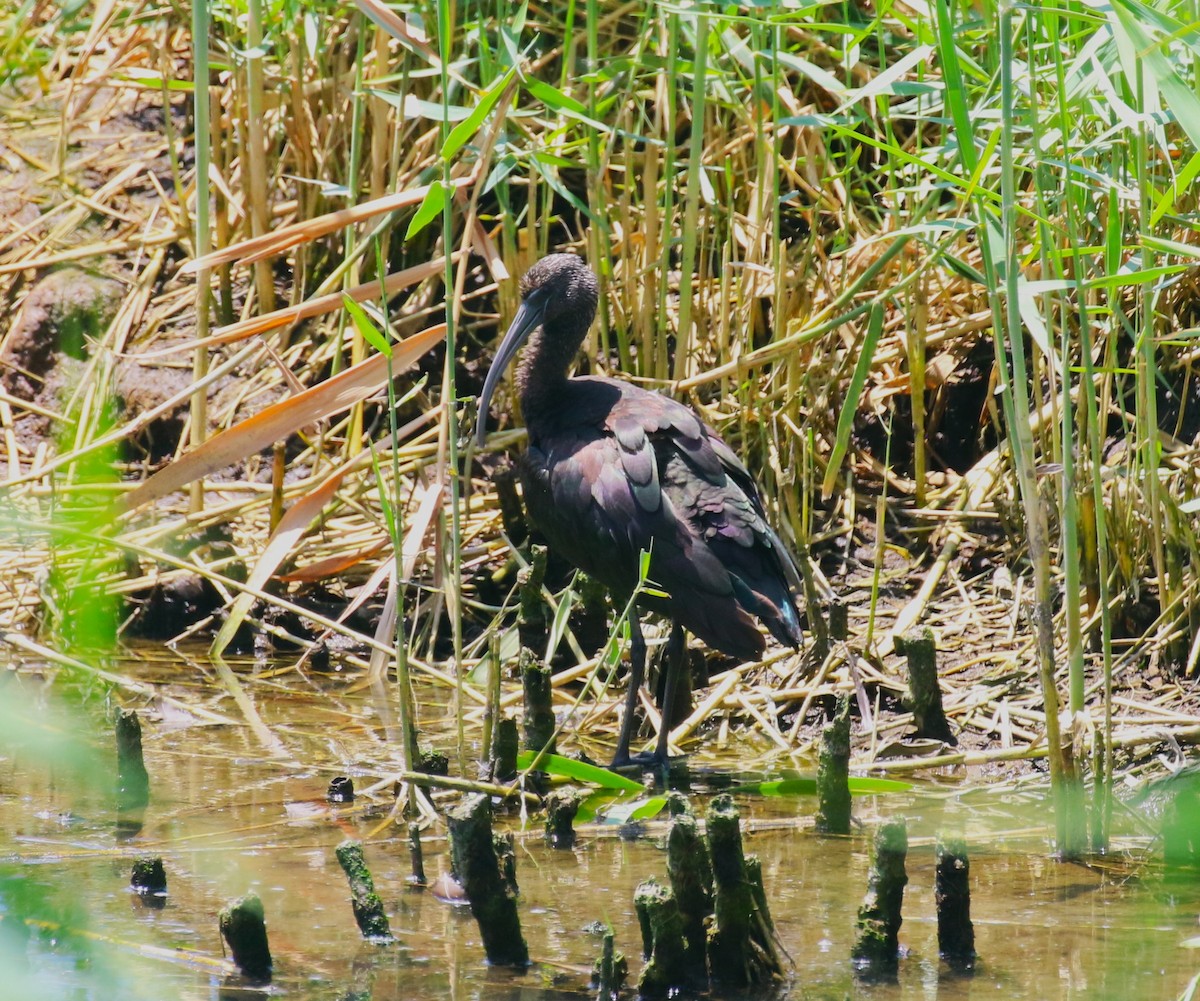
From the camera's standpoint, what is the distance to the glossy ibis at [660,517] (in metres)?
4.00

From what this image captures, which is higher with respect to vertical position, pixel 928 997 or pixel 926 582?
pixel 926 582

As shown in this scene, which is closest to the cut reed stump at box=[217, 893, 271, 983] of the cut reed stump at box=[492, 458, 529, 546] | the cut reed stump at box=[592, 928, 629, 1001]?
the cut reed stump at box=[592, 928, 629, 1001]

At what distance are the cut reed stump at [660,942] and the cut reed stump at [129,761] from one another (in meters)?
1.53

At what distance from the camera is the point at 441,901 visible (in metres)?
3.12

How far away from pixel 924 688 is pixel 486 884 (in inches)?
71.1

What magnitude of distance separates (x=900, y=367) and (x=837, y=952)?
3086mm

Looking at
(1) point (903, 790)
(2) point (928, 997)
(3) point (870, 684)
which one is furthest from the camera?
(3) point (870, 684)

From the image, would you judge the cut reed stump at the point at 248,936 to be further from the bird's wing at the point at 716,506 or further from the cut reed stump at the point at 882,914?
the bird's wing at the point at 716,506

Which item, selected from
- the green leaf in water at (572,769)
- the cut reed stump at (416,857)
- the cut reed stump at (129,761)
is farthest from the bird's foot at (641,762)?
the cut reed stump at (129,761)

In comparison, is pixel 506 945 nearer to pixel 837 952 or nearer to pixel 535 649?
pixel 837 952

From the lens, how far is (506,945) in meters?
2.78

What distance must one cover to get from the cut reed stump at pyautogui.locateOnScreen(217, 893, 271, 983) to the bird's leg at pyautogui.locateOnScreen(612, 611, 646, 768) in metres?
1.61

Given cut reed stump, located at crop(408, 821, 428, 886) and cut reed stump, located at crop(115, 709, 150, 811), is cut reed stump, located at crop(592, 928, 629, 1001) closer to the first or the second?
cut reed stump, located at crop(408, 821, 428, 886)

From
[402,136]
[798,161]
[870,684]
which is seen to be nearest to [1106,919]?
[870,684]
